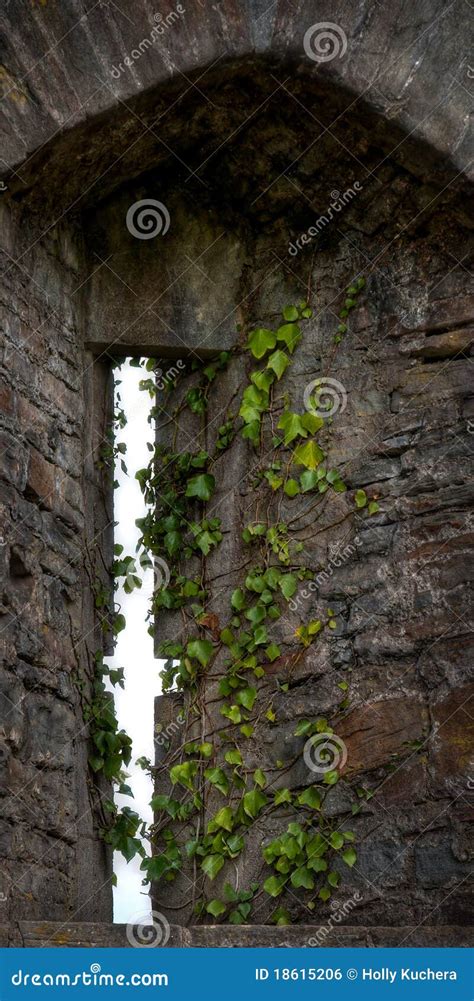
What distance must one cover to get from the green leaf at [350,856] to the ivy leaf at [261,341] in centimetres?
186

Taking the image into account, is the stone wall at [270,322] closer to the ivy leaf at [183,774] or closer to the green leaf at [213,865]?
the green leaf at [213,865]

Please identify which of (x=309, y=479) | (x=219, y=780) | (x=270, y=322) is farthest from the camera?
(x=270, y=322)

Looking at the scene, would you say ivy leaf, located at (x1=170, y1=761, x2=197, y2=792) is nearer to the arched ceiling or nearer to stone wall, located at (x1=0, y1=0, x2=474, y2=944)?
stone wall, located at (x1=0, y1=0, x2=474, y2=944)

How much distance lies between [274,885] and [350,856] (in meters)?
0.30

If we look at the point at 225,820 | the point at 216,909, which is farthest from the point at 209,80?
the point at 216,909

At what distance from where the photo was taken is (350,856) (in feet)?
14.7

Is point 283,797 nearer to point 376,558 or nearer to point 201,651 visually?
point 201,651

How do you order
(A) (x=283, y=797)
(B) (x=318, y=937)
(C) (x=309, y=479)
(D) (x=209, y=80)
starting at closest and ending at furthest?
1. (B) (x=318, y=937)
2. (D) (x=209, y=80)
3. (A) (x=283, y=797)
4. (C) (x=309, y=479)

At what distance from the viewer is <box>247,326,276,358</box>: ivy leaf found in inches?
199

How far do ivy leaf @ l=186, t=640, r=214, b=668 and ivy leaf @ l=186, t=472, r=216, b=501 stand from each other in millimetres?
558

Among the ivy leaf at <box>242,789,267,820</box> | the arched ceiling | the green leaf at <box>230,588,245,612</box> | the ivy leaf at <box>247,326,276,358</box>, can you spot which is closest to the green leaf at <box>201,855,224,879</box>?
the ivy leaf at <box>242,789,267,820</box>

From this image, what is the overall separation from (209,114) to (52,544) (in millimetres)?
1634

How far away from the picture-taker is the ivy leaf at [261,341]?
5062 mm

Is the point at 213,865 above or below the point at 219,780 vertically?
below
